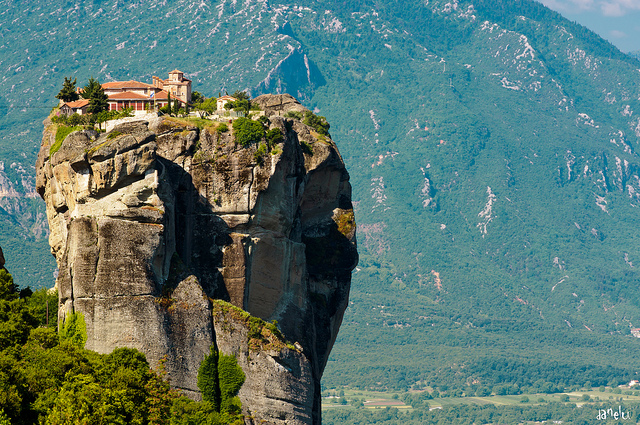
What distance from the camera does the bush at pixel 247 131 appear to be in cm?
9438

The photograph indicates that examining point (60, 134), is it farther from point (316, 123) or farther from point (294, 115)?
point (316, 123)

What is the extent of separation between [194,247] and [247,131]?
31.6 feet

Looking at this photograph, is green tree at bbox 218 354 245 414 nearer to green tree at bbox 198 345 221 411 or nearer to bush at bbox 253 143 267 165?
green tree at bbox 198 345 221 411

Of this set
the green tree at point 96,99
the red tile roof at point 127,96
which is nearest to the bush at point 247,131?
the green tree at point 96,99

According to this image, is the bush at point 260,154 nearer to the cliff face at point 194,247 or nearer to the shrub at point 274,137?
the cliff face at point 194,247

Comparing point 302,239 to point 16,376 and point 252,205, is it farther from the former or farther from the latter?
point 16,376

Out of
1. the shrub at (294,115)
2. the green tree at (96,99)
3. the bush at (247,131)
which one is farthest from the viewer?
the shrub at (294,115)

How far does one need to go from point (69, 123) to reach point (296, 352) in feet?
85.4

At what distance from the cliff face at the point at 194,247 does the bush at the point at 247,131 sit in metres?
0.63

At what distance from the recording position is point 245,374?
88.9 m

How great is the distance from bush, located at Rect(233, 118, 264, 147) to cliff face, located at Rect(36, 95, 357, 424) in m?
0.63

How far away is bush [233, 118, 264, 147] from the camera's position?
310 ft

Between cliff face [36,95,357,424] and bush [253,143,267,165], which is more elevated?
bush [253,143,267,165]

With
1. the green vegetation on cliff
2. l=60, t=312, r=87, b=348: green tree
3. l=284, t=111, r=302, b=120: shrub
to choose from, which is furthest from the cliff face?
l=284, t=111, r=302, b=120: shrub
